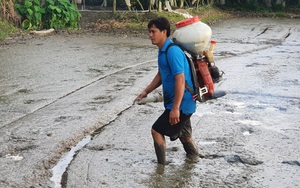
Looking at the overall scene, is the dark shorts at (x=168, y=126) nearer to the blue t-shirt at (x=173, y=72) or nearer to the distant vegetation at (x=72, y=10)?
the blue t-shirt at (x=173, y=72)

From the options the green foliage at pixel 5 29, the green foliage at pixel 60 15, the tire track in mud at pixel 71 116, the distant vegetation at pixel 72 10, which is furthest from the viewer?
the green foliage at pixel 60 15

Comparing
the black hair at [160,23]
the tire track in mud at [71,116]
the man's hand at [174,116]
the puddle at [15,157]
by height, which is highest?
the black hair at [160,23]

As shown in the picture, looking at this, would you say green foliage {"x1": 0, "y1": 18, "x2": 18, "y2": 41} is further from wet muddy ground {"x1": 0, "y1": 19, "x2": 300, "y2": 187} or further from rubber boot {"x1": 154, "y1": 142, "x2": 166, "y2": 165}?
rubber boot {"x1": 154, "y1": 142, "x2": 166, "y2": 165}

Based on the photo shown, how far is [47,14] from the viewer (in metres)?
16.4

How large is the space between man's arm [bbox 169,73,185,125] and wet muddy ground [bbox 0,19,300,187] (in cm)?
56

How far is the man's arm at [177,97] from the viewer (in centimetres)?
483

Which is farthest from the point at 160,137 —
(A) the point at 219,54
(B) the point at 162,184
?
(A) the point at 219,54

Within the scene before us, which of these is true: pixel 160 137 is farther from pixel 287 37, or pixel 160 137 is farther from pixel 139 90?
pixel 287 37

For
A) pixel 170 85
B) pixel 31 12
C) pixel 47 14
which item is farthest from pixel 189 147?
pixel 47 14

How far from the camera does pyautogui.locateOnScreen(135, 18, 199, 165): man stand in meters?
4.84

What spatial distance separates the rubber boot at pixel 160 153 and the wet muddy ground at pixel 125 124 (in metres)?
0.09

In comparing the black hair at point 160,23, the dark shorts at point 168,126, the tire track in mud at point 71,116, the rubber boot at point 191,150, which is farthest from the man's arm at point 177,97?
the tire track in mud at point 71,116

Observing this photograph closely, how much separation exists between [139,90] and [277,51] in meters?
6.33

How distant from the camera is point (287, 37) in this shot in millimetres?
17531
